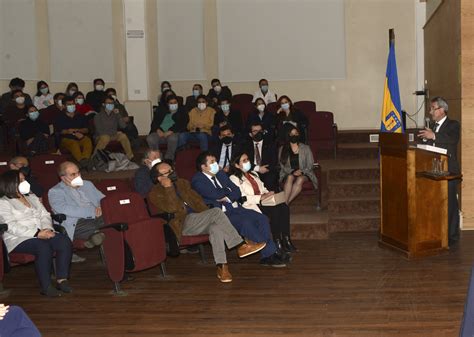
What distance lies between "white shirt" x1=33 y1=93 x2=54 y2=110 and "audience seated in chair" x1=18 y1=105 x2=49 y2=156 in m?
1.32

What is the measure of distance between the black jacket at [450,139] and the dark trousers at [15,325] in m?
5.03

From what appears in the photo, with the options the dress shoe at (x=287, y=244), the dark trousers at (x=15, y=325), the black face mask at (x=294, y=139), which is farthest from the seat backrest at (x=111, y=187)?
the dark trousers at (x=15, y=325)

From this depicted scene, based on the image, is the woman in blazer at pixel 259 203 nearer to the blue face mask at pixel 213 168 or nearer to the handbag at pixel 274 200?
the handbag at pixel 274 200

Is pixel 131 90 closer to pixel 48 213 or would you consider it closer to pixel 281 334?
pixel 48 213

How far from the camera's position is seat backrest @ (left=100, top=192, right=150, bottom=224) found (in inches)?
254

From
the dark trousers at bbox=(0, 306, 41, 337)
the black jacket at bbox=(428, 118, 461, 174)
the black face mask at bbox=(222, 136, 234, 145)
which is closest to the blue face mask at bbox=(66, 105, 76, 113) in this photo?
the black face mask at bbox=(222, 136, 234, 145)

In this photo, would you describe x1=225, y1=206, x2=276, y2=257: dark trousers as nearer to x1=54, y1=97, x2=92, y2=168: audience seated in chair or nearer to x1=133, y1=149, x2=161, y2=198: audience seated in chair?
x1=133, y1=149, x2=161, y2=198: audience seated in chair

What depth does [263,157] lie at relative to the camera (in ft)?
29.4

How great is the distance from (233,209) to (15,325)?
3.84 meters

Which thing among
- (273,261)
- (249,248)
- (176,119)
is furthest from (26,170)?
(176,119)

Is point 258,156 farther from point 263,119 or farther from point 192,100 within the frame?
point 192,100

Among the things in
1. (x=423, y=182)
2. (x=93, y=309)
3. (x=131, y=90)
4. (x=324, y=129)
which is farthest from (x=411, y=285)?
(x=131, y=90)

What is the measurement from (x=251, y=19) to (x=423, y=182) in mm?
7530

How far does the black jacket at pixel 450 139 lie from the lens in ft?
24.3
